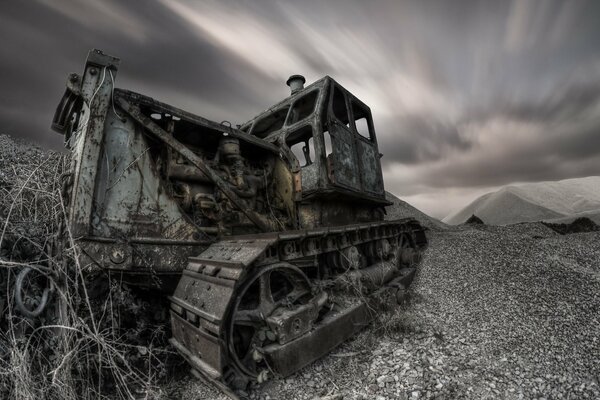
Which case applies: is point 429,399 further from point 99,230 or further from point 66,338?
point 99,230

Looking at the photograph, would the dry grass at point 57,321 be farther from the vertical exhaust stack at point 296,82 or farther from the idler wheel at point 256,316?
the vertical exhaust stack at point 296,82

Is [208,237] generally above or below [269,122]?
below

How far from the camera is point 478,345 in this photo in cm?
306

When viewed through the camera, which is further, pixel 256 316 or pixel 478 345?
pixel 478 345

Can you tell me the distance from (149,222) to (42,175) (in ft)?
3.79

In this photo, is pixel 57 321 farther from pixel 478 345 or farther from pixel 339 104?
pixel 339 104

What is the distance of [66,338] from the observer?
2.13 metres

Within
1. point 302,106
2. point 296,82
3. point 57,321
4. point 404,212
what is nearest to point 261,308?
point 57,321

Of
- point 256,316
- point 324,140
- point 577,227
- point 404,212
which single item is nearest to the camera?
point 256,316

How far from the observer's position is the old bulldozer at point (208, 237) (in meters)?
2.38

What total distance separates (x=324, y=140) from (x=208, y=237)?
2443 millimetres

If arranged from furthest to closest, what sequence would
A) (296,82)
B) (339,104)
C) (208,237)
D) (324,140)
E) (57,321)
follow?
(339,104) → (296,82) → (324,140) → (208,237) → (57,321)

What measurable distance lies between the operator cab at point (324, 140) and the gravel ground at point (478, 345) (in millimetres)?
1901

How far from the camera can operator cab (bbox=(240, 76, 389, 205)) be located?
173 inches
